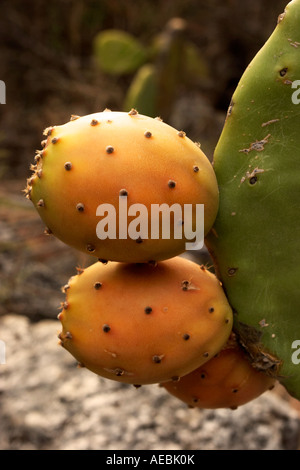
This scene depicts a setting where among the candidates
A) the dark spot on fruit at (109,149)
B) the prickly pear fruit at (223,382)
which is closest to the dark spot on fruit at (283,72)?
the dark spot on fruit at (109,149)

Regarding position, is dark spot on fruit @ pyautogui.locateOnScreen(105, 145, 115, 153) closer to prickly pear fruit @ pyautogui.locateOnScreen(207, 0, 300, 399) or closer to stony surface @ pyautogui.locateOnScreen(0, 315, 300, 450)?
prickly pear fruit @ pyautogui.locateOnScreen(207, 0, 300, 399)

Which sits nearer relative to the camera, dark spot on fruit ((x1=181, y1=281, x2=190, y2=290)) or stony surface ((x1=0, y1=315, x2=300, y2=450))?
dark spot on fruit ((x1=181, y1=281, x2=190, y2=290))

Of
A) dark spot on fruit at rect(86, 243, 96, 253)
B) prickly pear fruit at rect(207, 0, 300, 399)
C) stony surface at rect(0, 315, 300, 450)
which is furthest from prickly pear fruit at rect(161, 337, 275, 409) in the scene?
stony surface at rect(0, 315, 300, 450)

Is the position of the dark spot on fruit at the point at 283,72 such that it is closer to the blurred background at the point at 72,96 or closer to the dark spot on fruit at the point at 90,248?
the dark spot on fruit at the point at 90,248

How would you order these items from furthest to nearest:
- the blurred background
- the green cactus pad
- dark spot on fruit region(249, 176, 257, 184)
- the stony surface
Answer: the green cactus pad → the blurred background → the stony surface → dark spot on fruit region(249, 176, 257, 184)
